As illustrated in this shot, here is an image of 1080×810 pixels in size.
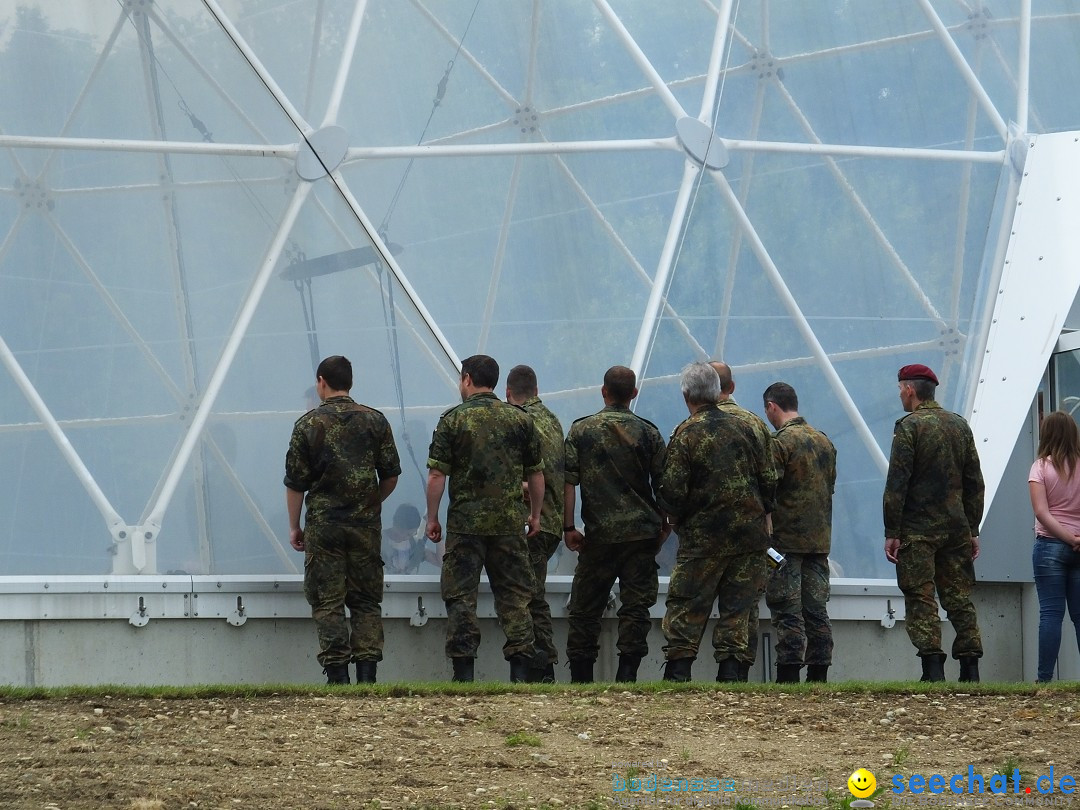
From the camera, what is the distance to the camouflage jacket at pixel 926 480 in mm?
9953

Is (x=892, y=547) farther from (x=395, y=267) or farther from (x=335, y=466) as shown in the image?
(x=395, y=267)

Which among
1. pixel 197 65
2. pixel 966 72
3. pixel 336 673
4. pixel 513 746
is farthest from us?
pixel 966 72

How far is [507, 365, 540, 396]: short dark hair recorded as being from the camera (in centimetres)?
1004

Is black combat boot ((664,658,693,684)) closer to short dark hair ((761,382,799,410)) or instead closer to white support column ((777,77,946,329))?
short dark hair ((761,382,799,410))

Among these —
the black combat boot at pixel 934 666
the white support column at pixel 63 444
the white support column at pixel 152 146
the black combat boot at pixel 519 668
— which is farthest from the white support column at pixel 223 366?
the black combat boot at pixel 934 666

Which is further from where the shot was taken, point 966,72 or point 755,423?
point 966,72

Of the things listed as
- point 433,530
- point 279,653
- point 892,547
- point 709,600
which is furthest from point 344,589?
point 892,547

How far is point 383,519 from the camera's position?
10.1 meters

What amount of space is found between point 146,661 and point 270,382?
2.13 metres

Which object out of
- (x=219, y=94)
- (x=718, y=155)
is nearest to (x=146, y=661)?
(x=219, y=94)

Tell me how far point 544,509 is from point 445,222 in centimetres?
243

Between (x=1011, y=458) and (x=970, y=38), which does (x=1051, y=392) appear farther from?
(x=970, y=38)

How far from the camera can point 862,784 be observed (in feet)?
19.9

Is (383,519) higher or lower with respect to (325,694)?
higher
